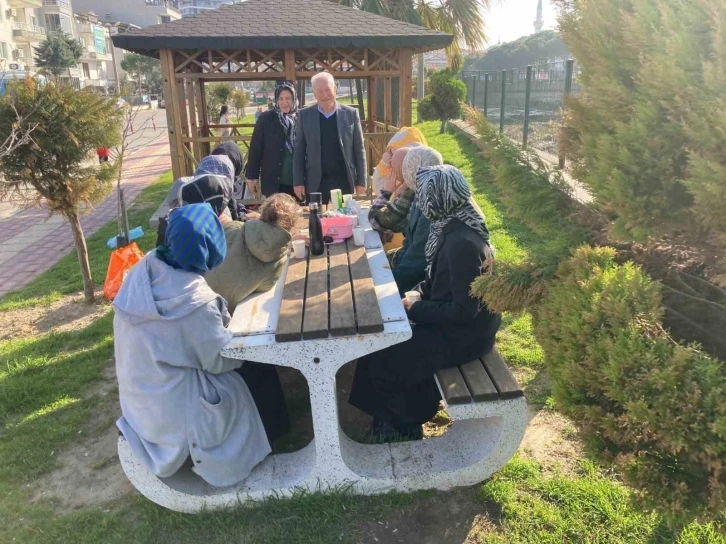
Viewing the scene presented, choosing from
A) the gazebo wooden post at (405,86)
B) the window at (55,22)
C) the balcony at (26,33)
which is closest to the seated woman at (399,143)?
the gazebo wooden post at (405,86)

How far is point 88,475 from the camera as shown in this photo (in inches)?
125

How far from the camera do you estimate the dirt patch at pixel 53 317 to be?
5.24 metres

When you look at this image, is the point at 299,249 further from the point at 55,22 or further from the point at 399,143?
the point at 55,22

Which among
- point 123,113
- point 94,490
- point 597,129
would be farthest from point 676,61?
point 123,113

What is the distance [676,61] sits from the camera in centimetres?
148

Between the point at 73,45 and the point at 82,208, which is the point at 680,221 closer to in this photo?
the point at 82,208

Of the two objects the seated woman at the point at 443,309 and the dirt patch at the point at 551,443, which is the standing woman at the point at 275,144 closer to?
the seated woman at the point at 443,309

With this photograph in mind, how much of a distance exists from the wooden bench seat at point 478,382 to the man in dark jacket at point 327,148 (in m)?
3.04

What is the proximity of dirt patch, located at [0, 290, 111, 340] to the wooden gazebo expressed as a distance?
2728mm

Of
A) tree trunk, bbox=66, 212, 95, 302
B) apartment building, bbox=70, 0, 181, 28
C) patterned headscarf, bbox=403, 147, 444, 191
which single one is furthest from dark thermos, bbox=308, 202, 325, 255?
apartment building, bbox=70, 0, 181, 28

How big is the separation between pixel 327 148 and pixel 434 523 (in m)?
3.66

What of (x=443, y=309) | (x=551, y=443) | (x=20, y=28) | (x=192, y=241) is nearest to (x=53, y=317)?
(x=192, y=241)

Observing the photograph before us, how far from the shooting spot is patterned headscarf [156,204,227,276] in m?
2.46

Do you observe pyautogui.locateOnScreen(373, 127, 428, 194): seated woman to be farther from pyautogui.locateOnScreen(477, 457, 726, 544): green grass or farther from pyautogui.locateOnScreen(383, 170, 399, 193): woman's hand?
pyautogui.locateOnScreen(477, 457, 726, 544): green grass
